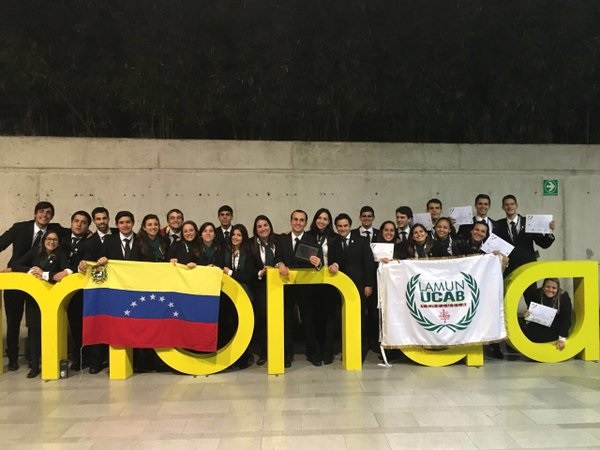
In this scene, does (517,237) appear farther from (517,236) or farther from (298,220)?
(298,220)

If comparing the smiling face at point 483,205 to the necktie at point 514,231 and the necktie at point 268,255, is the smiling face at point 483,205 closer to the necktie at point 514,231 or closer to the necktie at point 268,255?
the necktie at point 514,231

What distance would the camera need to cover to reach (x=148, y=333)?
4.78 metres

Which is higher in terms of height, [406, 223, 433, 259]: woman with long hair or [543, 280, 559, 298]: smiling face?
[406, 223, 433, 259]: woman with long hair

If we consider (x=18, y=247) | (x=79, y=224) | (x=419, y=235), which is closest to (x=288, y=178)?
(x=419, y=235)

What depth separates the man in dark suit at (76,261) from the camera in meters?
5.20

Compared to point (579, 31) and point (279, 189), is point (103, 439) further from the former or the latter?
point (579, 31)

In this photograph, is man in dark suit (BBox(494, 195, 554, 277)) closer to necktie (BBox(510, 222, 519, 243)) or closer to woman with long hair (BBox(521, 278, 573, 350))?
necktie (BBox(510, 222, 519, 243))

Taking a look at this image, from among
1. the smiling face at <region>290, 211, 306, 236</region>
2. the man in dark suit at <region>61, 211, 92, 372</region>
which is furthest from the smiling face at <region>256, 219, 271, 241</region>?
the man in dark suit at <region>61, 211, 92, 372</region>

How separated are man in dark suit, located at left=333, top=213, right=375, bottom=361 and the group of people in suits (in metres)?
0.01

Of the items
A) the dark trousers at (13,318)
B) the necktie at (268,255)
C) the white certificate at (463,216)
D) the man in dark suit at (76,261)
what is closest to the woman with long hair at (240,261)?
the necktie at (268,255)

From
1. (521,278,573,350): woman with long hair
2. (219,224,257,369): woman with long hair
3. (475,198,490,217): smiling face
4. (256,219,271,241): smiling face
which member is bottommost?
(521,278,573,350): woman with long hair

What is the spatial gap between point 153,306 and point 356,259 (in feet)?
7.31

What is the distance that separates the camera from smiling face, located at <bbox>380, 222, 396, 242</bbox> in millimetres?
5359

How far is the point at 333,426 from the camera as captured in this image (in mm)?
3594
